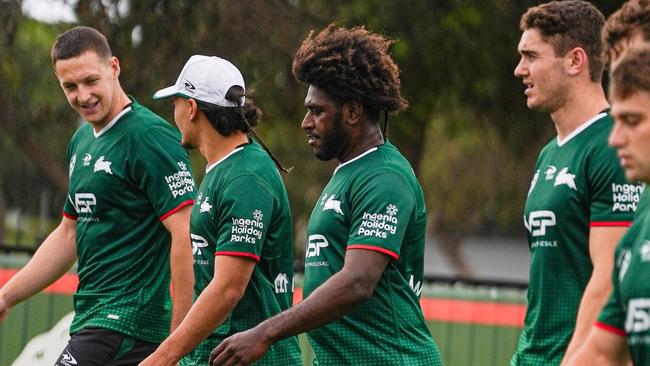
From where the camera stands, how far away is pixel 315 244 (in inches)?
221

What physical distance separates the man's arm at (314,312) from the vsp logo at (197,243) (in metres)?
0.86

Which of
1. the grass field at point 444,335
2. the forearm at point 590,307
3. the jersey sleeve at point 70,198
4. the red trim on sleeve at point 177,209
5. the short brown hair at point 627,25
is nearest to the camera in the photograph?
the short brown hair at point 627,25

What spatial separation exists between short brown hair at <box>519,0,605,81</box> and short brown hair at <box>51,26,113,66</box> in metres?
2.51

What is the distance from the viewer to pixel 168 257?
6734mm

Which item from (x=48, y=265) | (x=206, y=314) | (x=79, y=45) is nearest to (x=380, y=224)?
(x=206, y=314)

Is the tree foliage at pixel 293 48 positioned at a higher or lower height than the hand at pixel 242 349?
higher

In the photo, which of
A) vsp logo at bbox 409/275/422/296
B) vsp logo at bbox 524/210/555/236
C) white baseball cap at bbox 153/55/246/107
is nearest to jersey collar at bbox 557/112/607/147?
vsp logo at bbox 524/210/555/236

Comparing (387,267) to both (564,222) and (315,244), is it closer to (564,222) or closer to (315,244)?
(315,244)

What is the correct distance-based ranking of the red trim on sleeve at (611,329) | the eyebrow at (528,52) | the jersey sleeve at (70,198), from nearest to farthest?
1. the red trim on sleeve at (611,329)
2. the eyebrow at (528,52)
3. the jersey sleeve at (70,198)

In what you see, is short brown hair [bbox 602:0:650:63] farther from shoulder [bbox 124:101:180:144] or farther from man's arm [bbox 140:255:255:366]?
shoulder [bbox 124:101:180:144]

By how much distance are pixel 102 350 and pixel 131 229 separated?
2.07ft

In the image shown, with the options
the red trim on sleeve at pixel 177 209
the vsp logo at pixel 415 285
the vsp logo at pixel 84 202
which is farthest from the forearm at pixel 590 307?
the vsp logo at pixel 84 202

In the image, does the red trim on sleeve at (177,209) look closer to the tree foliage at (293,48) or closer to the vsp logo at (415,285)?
the vsp logo at (415,285)

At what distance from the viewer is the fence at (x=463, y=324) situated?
1076 centimetres
